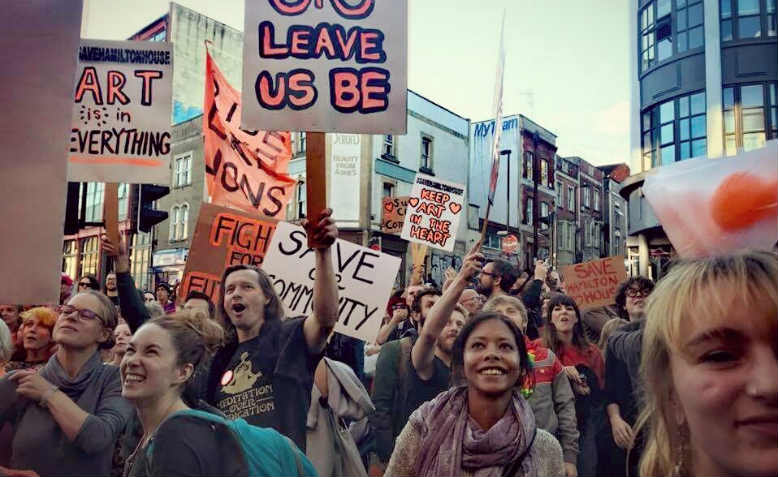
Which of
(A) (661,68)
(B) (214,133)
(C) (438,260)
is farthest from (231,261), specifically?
(C) (438,260)

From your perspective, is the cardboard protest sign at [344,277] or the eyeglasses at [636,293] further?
the eyeglasses at [636,293]

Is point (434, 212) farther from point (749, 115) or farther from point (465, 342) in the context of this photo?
point (749, 115)

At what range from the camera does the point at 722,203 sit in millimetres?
1907

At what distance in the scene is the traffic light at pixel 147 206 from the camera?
7504mm

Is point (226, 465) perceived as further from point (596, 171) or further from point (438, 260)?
point (596, 171)

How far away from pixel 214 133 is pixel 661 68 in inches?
738

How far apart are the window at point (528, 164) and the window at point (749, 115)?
2093 cm

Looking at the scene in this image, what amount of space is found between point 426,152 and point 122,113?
28238mm

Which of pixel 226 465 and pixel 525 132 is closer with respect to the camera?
pixel 226 465

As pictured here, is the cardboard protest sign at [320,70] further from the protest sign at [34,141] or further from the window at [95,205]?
the window at [95,205]

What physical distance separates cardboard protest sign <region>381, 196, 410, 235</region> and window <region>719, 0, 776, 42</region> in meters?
12.3

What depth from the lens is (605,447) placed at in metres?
5.07

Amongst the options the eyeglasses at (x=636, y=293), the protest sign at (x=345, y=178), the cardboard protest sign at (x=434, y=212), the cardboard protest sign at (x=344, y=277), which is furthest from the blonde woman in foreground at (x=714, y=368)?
the protest sign at (x=345, y=178)

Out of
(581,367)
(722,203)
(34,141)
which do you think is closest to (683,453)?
(722,203)
